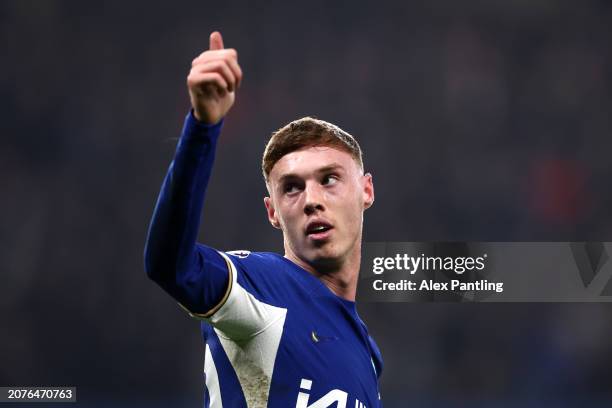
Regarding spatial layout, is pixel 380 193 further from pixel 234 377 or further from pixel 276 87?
pixel 234 377

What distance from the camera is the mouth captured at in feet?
6.73

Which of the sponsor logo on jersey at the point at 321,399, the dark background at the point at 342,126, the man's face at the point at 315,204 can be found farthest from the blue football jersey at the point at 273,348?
the dark background at the point at 342,126

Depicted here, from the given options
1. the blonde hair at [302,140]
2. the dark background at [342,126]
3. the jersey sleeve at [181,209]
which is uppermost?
the dark background at [342,126]

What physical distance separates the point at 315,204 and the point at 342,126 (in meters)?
5.99

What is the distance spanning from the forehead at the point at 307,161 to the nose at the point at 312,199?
38 millimetres

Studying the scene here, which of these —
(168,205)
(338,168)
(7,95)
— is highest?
(7,95)

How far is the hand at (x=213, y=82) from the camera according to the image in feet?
4.37

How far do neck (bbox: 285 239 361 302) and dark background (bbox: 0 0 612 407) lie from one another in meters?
4.90

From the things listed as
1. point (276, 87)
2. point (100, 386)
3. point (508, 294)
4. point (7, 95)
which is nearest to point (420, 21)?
point (276, 87)

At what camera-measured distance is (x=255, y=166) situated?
7676 mm

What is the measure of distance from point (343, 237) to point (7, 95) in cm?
650

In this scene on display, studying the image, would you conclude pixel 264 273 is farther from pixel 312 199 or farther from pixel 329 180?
pixel 329 180

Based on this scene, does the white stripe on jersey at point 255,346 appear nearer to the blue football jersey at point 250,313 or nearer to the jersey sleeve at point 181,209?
the blue football jersey at point 250,313

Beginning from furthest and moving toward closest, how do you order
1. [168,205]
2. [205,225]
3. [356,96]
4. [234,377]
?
[356,96]
[205,225]
[234,377]
[168,205]
